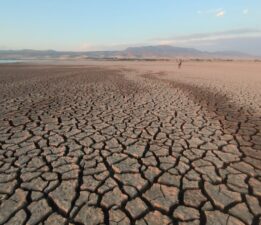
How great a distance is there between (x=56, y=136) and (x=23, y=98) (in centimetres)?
410

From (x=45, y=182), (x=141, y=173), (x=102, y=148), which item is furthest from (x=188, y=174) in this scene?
(x=45, y=182)

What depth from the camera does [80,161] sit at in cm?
311

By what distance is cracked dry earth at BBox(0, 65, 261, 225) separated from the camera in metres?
2.12

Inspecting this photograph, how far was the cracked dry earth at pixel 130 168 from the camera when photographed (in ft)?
6.95

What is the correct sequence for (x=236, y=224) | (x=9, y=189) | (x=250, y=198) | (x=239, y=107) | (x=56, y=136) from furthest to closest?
(x=239, y=107)
(x=56, y=136)
(x=9, y=189)
(x=250, y=198)
(x=236, y=224)

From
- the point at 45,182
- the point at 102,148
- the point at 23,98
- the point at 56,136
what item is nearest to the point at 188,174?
the point at 102,148

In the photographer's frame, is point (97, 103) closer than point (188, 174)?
No

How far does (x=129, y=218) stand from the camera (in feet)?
6.70

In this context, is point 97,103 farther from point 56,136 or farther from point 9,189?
point 9,189

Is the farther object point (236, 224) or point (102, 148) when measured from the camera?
point (102, 148)

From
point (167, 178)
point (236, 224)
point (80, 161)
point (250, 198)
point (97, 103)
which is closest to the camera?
point (236, 224)

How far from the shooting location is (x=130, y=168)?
2.93 m

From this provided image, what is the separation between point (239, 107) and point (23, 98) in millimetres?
6408

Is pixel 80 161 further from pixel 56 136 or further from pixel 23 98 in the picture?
pixel 23 98
